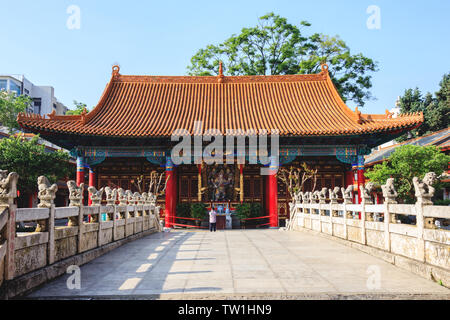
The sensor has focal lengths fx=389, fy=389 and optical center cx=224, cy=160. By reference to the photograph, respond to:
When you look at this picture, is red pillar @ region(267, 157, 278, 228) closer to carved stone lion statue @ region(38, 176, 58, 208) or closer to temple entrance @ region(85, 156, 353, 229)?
temple entrance @ region(85, 156, 353, 229)

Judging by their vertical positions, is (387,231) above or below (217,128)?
below

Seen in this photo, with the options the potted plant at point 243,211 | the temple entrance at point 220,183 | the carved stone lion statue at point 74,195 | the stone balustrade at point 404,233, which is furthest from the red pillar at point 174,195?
the carved stone lion statue at point 74,195

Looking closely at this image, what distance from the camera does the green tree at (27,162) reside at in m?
16.7

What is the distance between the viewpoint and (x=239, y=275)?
18.7ft

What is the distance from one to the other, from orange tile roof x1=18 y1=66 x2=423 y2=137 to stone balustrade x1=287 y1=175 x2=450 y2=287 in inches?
292

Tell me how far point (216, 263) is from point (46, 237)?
283 cm

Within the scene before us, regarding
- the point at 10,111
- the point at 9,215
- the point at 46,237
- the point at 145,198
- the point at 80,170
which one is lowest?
the point at 46,237

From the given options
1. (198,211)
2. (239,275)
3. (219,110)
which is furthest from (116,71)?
(239,275)

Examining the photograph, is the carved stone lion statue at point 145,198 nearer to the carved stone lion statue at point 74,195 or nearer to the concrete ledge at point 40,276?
the concrete ledge at point 40,276

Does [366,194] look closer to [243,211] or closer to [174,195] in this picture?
[243,211]

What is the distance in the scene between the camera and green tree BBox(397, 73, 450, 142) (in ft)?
111
